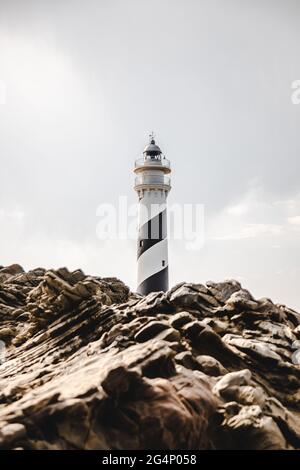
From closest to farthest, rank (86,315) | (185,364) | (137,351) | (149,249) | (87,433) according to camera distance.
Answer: (87,433), (137,351), (185,364), (86,315), (149,249)

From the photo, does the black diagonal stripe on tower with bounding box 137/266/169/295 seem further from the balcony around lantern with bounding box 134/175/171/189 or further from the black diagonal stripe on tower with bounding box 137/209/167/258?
the balcony around lantern with bounding box 134/175/171/189

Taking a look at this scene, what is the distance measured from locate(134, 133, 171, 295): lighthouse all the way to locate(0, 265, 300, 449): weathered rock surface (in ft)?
75.5

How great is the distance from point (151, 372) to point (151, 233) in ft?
116

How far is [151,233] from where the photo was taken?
49.4 m

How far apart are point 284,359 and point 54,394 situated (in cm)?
1119

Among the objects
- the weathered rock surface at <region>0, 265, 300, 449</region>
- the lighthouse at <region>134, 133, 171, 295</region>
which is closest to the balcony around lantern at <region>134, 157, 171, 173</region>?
the lighthouse at <region>134, 133, 171, 295</region>

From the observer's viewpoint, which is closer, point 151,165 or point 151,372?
point 151,372

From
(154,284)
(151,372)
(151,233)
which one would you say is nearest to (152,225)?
(151,233)

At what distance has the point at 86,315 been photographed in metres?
21.9

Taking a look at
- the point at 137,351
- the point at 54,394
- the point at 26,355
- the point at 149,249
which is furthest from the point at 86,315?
the point at 149,249

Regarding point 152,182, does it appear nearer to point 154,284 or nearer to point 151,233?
point 151,233

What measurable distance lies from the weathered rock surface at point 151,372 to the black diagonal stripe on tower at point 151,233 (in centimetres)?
2346
